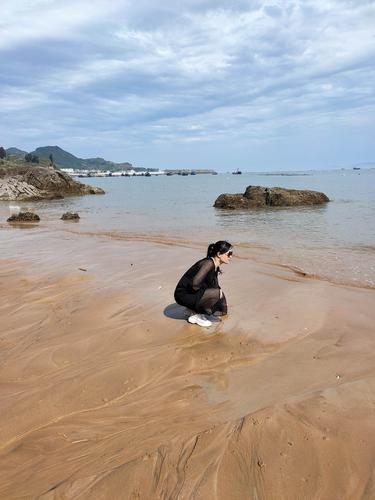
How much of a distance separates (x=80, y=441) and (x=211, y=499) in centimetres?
130

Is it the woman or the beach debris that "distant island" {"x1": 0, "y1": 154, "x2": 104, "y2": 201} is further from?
the woman

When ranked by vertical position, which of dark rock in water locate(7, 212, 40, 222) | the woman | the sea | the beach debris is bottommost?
the beach debris

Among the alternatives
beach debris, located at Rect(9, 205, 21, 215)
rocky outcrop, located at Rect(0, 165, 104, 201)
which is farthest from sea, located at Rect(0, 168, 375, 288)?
rocky outcrop, located at Rect(0, 165, 104, 201)

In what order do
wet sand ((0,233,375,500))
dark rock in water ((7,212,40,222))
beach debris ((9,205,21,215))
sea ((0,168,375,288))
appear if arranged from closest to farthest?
wet sand ((0,233,375,500)) < sea ((0,168,375,288)) < dark rock in water ((7,212,40,222)) < beach debris ((9,205,21,215))

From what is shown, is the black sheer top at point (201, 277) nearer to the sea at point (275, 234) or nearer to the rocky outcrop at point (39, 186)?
the sea at point (275, 234)

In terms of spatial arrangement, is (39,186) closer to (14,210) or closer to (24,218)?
(14,210)

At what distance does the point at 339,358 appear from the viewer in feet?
16.3

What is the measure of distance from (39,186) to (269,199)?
110 ft

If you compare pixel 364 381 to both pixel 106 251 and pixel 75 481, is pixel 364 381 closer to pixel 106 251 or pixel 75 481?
pixel 75 481

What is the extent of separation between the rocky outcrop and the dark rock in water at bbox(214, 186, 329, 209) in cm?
2506

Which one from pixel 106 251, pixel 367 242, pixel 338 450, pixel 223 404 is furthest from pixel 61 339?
pixel 367 242

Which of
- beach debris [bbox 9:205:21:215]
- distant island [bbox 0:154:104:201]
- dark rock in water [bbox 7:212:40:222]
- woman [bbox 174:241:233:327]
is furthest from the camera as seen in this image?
distant island [bbox 0:154:104:201]

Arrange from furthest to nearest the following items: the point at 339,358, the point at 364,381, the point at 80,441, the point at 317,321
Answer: the point at 317,321, the point at 339,358, the point at 364,381, the point at 80,441

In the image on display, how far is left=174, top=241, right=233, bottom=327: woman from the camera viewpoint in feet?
20.5
